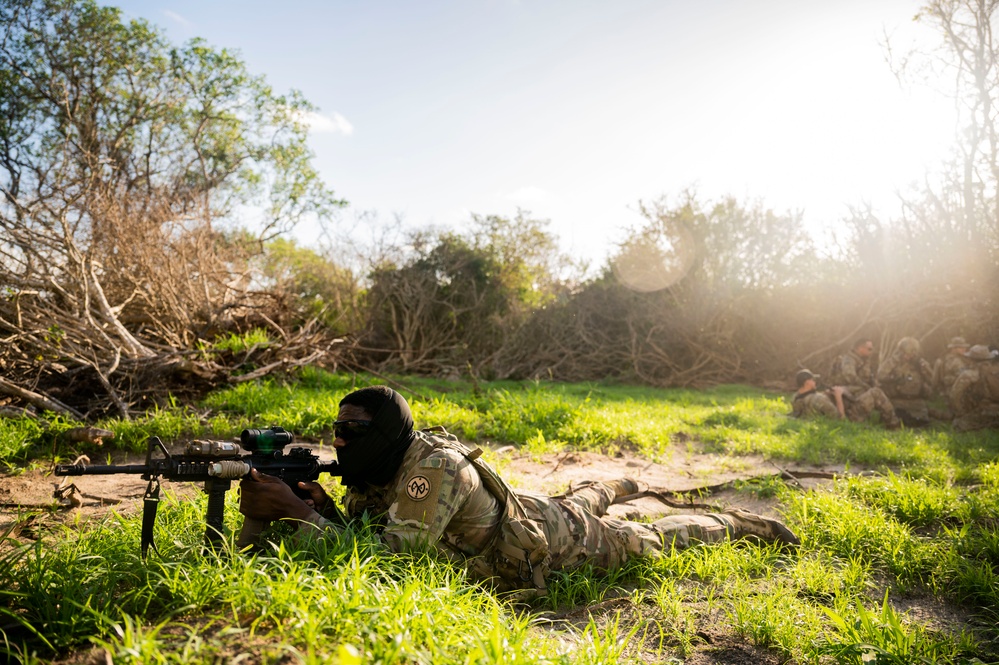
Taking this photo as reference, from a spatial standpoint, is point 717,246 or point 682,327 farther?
point 717,246

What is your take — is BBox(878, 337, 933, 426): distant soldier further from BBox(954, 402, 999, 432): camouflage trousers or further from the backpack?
the backpack

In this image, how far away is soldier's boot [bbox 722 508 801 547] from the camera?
3987mm

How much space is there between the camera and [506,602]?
2734mm

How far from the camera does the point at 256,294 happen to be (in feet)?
31.9

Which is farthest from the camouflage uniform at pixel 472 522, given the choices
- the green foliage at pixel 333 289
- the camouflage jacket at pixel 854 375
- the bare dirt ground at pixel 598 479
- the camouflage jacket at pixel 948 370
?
the green foliage at pixel 333 289

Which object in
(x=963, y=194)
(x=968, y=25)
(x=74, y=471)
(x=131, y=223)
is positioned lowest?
(x=74, y=471)

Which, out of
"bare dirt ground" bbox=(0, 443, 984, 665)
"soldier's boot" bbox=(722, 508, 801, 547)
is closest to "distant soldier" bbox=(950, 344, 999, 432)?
"bare dirt ground" bbox=(0, 443, 984, 665)

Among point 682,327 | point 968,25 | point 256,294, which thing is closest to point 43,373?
point 256,294

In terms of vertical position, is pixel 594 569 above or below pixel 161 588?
below

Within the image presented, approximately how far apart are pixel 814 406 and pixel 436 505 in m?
8.09

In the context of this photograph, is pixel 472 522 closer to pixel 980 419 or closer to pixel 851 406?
pixel 851 406

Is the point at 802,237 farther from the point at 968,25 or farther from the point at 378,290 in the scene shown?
the point at 378,290

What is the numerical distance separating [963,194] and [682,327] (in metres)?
6.50

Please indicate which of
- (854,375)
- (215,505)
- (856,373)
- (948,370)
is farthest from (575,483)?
(948,370)
